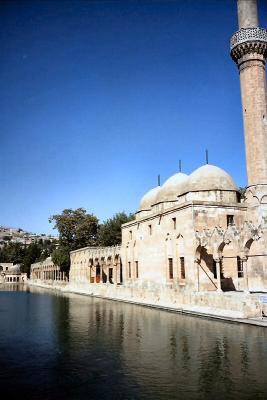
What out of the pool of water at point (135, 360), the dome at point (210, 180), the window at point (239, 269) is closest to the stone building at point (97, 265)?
the dome at point (210, 180)

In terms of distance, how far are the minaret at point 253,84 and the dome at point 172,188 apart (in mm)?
6947

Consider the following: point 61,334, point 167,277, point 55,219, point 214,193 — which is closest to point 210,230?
point 214,193

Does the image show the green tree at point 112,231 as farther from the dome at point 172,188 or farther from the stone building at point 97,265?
the dome at point 172,188

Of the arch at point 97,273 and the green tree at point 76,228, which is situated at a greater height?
the green tree at point 76,228

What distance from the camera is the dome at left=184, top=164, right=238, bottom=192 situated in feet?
83.2

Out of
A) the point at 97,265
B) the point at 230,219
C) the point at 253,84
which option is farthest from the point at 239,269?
the point at 97,265

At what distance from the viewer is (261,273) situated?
914 inches

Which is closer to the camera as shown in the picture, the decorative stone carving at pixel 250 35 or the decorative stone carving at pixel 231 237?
the decorative stone carving at pixel 231 237

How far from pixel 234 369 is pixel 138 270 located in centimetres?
2231

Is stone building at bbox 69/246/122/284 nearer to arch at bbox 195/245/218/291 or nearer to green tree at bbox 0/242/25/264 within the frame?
arch at bbox 195/245/218/291

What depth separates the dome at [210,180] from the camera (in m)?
25.4

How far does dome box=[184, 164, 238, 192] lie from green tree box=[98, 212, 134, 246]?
2736cm

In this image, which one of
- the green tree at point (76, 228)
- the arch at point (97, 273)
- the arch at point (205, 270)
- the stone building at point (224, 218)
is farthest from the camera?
the green tree at point (76, 228)

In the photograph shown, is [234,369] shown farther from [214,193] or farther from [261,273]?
[214,193]
